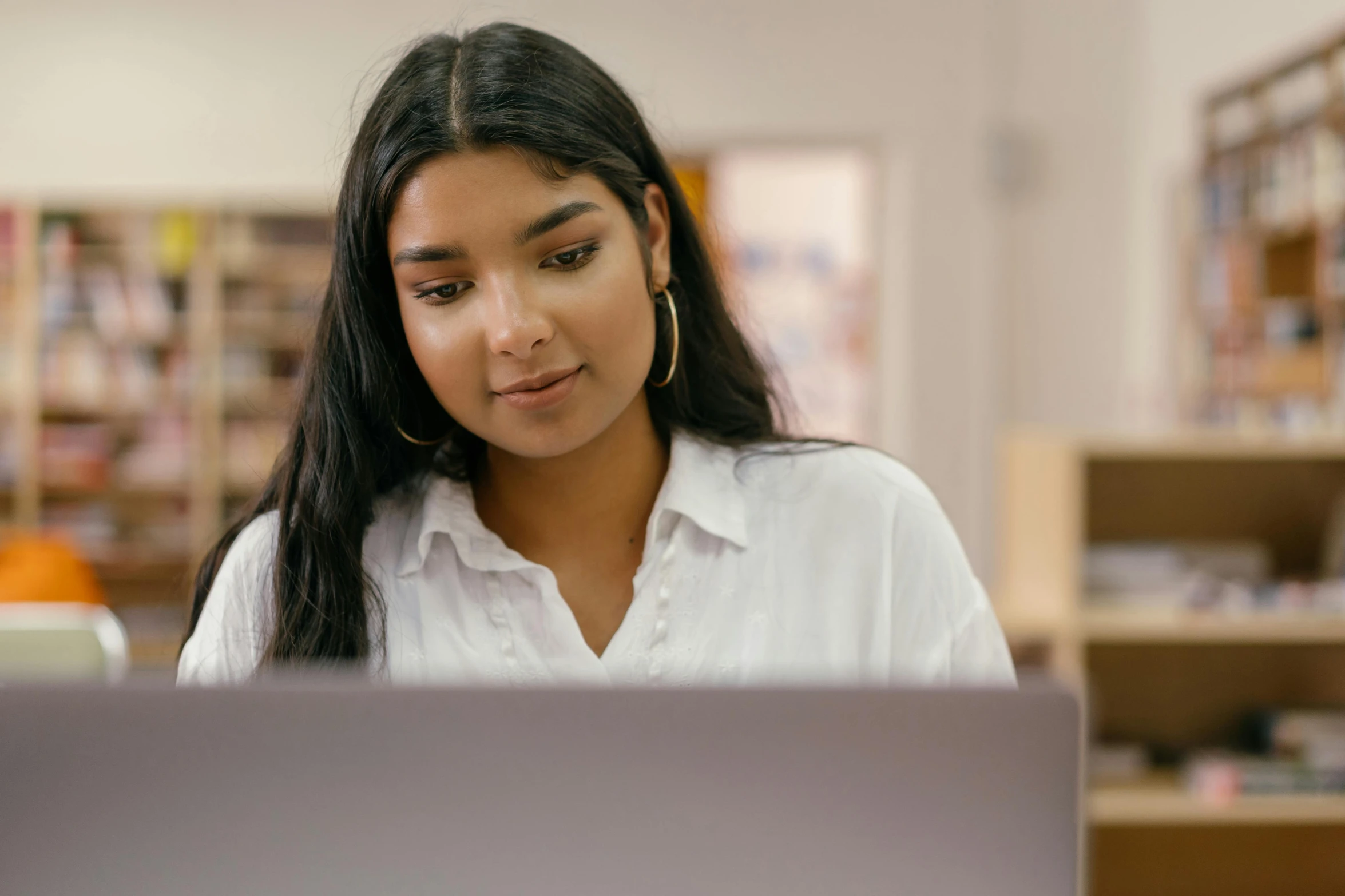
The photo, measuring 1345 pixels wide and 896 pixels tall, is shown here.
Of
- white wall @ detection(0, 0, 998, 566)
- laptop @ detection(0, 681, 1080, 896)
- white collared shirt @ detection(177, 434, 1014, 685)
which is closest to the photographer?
laptop @ detection(0, 681, 1080, 896)

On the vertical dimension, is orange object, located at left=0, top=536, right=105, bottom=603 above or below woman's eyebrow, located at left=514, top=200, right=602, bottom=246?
below

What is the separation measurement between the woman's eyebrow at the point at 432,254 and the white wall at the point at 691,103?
4172 mm

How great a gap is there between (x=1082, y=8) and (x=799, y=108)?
Answer: 133 cm

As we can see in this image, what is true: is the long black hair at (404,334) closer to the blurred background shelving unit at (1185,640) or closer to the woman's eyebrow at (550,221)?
the woman's eyebrow at (550,221)

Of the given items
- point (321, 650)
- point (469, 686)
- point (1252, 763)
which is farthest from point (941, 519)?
point (1252, 763)

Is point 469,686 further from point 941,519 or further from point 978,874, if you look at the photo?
point 941,519

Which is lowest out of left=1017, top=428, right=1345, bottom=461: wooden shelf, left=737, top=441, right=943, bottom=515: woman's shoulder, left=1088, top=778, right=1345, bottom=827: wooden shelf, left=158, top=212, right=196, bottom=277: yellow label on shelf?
left=1088, top=778, right=1345, bottom=827: wooden shelf

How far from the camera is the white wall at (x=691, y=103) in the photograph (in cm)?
511

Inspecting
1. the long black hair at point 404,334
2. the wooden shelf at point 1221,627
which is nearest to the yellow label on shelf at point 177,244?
the wooden shelf at point 1221,627

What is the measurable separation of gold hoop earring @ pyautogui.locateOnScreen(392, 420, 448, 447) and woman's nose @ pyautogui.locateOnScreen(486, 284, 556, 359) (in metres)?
0.22

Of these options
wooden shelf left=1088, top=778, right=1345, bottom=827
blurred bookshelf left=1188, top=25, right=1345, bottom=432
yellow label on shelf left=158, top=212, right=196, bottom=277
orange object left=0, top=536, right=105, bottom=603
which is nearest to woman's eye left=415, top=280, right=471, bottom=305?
wooden shelf left=1088, top=778, right=1345, bottom=827

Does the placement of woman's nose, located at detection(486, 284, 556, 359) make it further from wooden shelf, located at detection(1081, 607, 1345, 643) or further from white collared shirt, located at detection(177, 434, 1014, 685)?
wooden shelf, located at detection(1081, 607, 1345, 643)

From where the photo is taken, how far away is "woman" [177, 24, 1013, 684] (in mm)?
939

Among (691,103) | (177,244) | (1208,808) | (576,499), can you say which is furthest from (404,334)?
(177,244)
